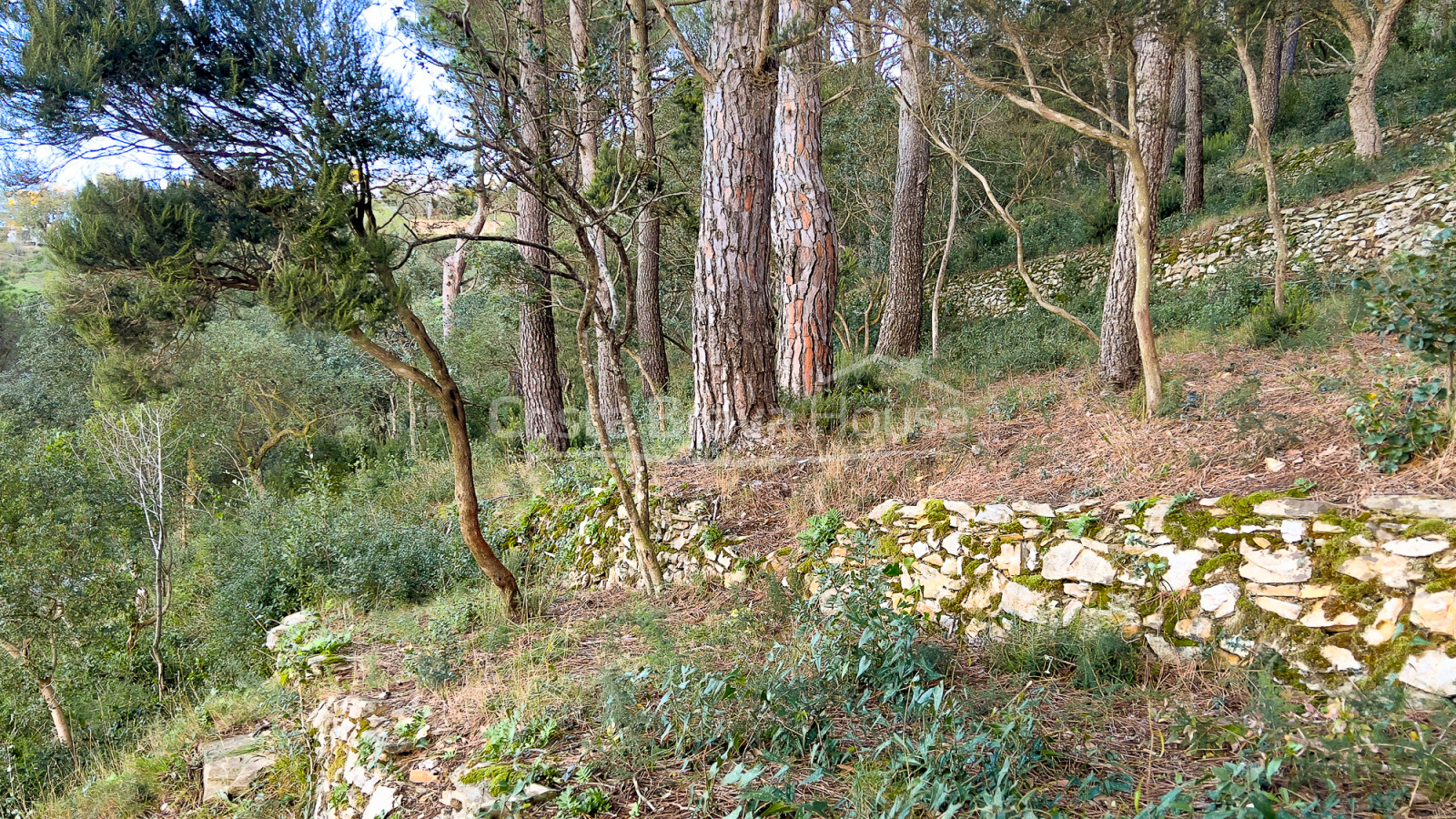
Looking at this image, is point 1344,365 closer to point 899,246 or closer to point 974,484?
point 974,484

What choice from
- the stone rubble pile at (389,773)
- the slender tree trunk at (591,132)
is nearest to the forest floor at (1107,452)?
the slender tree trunk at (591,132)

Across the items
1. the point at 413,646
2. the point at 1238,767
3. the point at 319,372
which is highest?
the point at 319,372

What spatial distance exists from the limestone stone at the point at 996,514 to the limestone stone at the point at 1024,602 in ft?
1.28

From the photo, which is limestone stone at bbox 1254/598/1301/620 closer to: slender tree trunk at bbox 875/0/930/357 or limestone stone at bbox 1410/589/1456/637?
limestone stone at bbox 1410/589/1456/637

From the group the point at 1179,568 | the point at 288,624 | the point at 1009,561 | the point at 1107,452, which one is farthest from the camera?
the point at 288,624

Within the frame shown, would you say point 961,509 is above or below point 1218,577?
above

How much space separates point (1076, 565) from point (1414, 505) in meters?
1.30

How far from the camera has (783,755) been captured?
2.56 m

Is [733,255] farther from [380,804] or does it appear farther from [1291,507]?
[380,804]

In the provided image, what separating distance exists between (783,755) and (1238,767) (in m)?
1.36

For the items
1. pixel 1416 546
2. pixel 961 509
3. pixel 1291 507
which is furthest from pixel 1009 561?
pixel 1416 546

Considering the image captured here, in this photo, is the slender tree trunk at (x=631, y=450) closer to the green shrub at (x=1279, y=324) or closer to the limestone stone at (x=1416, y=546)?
the limestone stone at (x=1416, y=546)

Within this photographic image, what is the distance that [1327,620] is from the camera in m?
2.87

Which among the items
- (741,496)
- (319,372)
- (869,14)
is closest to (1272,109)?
(869,14)
